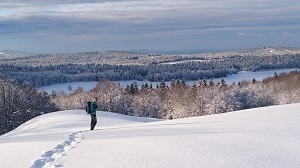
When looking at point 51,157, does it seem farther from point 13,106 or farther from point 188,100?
point 188,100

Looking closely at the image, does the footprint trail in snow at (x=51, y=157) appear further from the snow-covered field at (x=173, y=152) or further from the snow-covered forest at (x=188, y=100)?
the snow-covered forest at (x=188, y=100)

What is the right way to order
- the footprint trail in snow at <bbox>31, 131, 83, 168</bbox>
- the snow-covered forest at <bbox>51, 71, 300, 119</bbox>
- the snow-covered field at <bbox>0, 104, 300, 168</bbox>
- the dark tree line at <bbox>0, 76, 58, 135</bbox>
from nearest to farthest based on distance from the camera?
the snow-covered field at <bbox>0, 104, 300, 168</bbox>, the footprint trail in snow at <bbox>31, 131, 83, 168</bbox>, the dark tree line at <bbox>0, 76, 58, 135</bbox>, the snow-covered forest at <bbox>51, 71, 300, 119</bbox>

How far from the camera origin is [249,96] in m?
74.6

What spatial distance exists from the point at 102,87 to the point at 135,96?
834 cm

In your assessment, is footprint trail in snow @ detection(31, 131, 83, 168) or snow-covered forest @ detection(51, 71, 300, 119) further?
snow-covered forest @ detection(51, 71, 300, 119)

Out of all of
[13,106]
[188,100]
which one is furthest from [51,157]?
[188,100]

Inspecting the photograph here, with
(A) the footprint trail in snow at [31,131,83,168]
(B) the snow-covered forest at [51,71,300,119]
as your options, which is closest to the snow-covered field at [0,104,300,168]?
(A) the footprint trail in snow at [31,131,83,168]

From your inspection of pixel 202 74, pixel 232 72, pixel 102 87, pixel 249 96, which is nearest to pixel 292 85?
pixel 249 96

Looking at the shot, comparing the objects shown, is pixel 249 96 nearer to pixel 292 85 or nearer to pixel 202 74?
pixel 292 85

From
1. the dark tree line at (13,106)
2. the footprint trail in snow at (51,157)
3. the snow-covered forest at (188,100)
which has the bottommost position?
the snow-covered forest at (188,100)

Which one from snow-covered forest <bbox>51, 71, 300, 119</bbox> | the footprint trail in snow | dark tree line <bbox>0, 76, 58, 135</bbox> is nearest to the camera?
the footprint trail in snow

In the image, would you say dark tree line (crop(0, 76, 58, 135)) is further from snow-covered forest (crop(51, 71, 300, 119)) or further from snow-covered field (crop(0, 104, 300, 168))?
snow-covered field (crop(0, 104, 300, 168))

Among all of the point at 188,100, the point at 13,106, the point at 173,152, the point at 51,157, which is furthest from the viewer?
the point at 188,100

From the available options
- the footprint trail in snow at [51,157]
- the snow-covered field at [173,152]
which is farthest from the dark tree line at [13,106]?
the snow-covered field at [173,152]
